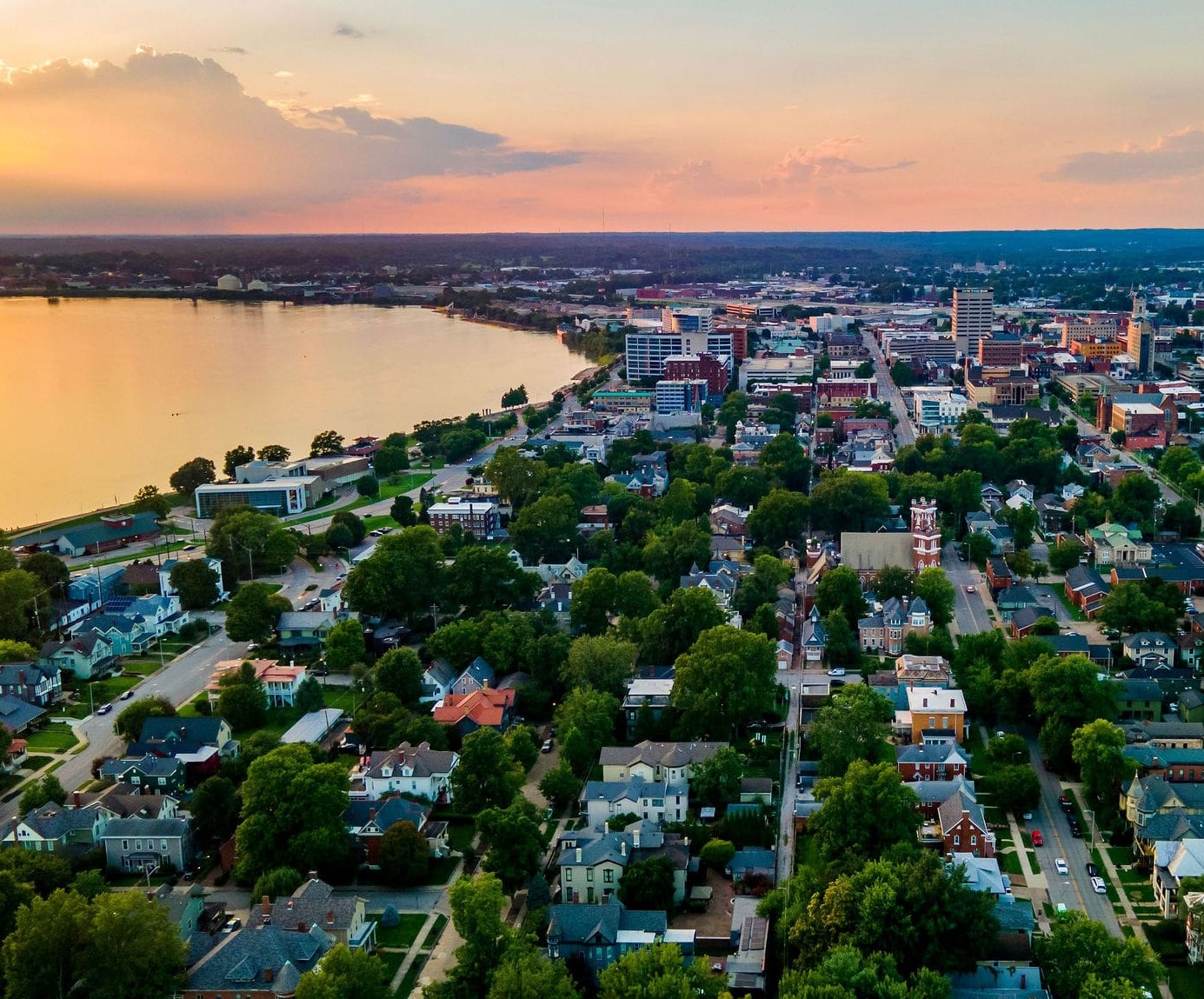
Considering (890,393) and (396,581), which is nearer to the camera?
(396,581)

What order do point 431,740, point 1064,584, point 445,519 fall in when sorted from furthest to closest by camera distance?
1. point 445,519
2. point 1064,584
3. point 431,740

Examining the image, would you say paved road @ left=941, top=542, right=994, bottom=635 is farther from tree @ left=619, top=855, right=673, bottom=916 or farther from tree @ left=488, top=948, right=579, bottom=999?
tree @ left=488, top=948, right=579, bottom=999

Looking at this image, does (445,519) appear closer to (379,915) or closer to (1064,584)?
(1064,584)

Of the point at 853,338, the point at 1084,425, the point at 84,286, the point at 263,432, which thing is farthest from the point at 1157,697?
the point at 84,286

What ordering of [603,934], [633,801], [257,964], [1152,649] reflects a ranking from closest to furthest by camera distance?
1. [257,964]
2. [603,934]
3. [633,801]
4. [1152,649]

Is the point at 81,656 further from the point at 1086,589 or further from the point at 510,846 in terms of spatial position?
the point at 1086,589

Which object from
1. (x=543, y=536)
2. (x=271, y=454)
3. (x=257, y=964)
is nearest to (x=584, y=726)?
(x=257, y=964)
